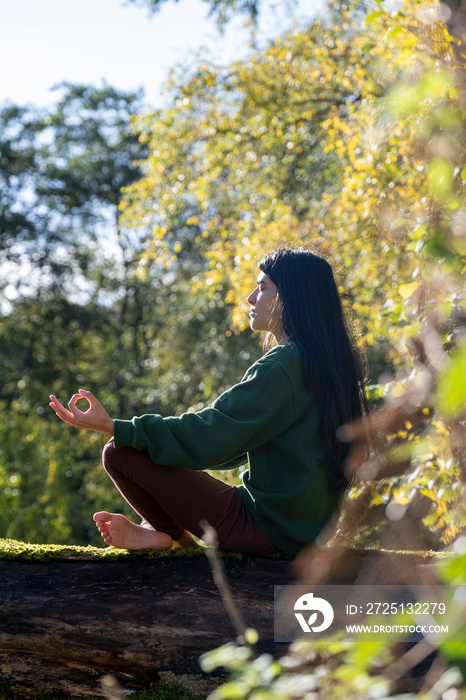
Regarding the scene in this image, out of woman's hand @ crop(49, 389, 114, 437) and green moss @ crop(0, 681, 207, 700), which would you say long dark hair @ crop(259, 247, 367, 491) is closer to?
woman's hand @ crop(49, 389, 114, 437)

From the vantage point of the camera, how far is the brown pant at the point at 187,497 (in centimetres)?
236

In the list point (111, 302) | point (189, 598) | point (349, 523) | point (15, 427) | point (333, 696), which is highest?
point (111, 302)

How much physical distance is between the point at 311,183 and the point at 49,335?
940 centimetres

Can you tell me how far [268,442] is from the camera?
7.93ft

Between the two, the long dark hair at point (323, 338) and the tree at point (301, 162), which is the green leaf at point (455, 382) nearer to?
the long dark hair at point (323, 338)

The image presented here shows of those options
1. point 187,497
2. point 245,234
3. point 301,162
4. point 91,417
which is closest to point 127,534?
point 187,497

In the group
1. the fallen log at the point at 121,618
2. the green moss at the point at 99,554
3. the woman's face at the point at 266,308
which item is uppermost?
the woman's face at the point at 266,308

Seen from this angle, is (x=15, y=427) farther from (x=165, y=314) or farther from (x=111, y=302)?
(x=111, y=302)

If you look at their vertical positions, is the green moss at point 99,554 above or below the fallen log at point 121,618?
above

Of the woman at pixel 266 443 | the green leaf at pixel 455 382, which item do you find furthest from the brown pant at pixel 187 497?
the green leaf at pixel 455 382

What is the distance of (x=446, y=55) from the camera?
9.56ft

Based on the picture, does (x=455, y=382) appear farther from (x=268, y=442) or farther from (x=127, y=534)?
(x=127, y=534)

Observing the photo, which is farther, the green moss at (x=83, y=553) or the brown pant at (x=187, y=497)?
the green moss at (x=83, y=553)

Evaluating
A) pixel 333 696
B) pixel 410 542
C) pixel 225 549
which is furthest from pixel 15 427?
pixel 333 696
